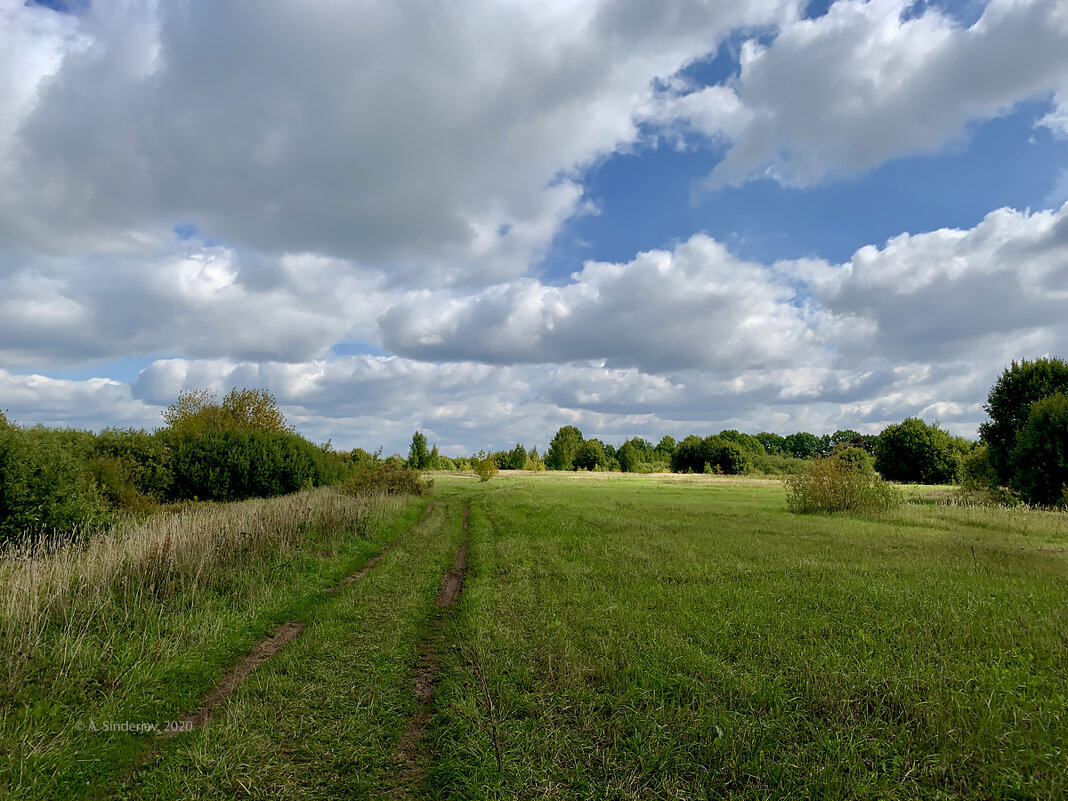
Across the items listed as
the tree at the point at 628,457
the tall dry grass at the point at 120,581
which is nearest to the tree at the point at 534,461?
the tree at the point at 628,457

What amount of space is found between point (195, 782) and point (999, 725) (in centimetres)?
794

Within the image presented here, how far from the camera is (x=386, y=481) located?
38.2 meters

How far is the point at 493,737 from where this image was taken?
529cm

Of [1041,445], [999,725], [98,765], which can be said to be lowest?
[98,765]

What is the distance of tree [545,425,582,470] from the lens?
116 meters

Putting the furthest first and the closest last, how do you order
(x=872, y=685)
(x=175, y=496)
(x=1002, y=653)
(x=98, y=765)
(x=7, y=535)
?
(x=175, y=496), (x=7, y=535), (x=1002, y=653), (x=872, y=685), (x=98, y=765)

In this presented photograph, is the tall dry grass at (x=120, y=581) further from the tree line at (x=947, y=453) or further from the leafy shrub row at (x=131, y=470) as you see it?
the tree line at (x=947, y=453)

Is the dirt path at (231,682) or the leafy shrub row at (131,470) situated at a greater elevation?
the leafy shrub row at (131,470)

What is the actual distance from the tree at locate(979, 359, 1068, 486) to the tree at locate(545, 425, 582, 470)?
266 feet

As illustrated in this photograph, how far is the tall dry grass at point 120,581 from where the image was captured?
23.1 feet

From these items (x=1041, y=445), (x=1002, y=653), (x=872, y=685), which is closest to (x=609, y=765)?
(x=872, y=685)

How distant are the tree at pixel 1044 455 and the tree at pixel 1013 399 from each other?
4281 millimetres

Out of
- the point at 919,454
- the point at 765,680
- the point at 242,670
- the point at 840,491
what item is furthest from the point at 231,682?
the point at 919,454

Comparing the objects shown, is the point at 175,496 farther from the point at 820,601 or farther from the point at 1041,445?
the point at 1041,445
